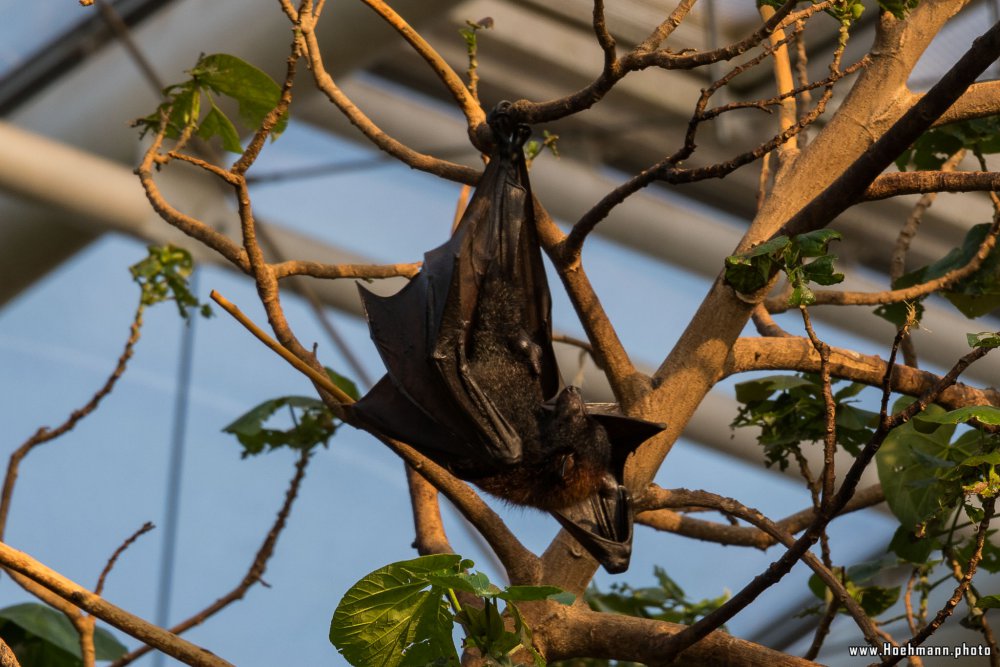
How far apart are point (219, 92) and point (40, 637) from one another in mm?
1639

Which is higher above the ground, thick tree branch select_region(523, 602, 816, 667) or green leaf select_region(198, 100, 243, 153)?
green leaf select_region(198, 100, 243, 153)

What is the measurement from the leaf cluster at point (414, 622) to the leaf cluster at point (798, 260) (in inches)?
30.8

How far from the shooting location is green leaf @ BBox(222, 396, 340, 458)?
3.70 meters

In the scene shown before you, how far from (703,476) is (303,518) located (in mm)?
3322

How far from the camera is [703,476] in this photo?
10172 millimetres

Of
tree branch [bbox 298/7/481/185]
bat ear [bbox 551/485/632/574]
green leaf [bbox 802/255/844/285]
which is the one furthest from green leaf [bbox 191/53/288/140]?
green leaf [bbox 802/255/844/285]

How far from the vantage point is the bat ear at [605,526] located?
A: 275 cm

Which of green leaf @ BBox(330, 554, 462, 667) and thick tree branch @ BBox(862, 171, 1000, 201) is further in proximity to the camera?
thick tree branch @ BBox(862, 171, 1000, 201)

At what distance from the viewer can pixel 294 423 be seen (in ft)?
12.4

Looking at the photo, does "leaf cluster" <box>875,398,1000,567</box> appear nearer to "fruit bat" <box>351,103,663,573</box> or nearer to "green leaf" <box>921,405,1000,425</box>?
"green leaf" <box>921,405,1000,425</box>

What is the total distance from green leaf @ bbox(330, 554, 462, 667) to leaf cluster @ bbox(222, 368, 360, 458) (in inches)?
52.7

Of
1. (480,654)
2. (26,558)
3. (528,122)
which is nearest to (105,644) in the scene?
(26,558)

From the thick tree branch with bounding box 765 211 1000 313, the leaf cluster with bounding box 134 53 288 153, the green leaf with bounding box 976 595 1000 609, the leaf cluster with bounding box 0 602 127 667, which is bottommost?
the green leaf with bounding box 976 595 1000 609

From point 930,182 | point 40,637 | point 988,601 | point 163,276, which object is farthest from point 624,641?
point 163,276
